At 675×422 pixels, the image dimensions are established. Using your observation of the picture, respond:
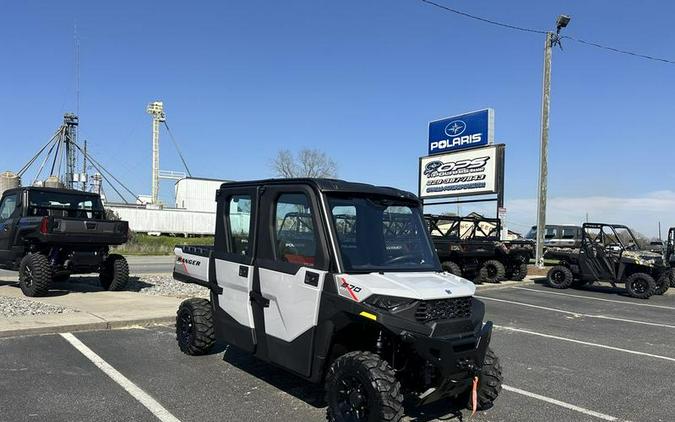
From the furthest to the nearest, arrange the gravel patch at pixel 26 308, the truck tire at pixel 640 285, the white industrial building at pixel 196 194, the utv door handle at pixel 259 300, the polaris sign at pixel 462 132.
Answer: the white industrial building at pixel 196 194, the polaris sign at pixel 462 132, the truck tire at pixel 640 285, the gravel patch at pixel 26 308, the utv door handle at pixel 259 300

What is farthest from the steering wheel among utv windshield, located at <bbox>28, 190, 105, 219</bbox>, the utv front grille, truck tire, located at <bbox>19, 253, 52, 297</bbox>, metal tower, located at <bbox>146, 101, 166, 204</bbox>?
metal tower, located at <bbox>146, 101, 166, 204</bbox>

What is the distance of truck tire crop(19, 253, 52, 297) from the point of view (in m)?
10.2

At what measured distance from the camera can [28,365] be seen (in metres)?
5.88

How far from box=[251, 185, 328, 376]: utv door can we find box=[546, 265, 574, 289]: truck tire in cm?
1341

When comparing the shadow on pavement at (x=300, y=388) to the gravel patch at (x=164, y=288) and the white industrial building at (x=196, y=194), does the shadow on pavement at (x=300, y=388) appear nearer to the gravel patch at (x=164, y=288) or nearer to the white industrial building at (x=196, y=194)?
the gravel patch at (x=164, y=288)

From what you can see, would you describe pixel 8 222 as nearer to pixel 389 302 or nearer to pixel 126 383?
pixel 126 383

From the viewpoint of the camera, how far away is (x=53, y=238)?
10.4 metres

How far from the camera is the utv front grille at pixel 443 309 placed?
4090 millimetres

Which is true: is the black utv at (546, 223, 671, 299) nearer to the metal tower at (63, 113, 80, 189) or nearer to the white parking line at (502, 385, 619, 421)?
the white parking line at (502, 385, 619, 421)

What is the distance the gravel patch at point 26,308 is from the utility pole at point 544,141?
713 inches

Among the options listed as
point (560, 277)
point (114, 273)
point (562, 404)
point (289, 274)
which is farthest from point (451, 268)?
point (289, 274)

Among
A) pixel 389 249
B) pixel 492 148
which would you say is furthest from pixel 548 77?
pixel 389 249

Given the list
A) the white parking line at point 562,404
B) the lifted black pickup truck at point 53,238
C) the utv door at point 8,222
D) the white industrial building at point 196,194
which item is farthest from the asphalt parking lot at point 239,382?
the white industrial building at point 196,194

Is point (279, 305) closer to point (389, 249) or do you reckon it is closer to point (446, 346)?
point (389, 249)
